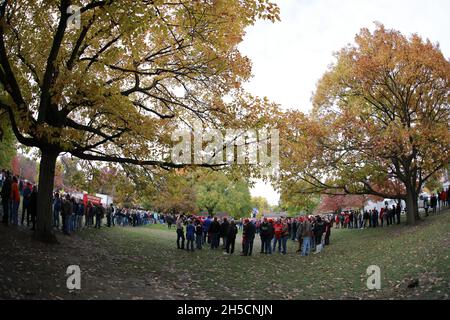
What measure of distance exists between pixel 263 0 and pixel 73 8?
570 centimetres

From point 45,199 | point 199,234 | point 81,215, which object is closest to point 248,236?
point 199,234

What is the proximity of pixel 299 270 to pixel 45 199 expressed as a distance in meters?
10.5

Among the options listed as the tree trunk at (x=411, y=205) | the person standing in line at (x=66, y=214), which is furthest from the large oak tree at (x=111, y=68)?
the tree trunk at (x=411, y=205)

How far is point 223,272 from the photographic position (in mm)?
15102

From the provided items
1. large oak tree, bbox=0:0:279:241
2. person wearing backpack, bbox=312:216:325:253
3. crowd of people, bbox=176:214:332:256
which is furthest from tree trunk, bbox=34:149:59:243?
person wearing backpack, bbox=312:216:325:253

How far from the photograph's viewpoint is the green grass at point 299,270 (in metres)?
11.0

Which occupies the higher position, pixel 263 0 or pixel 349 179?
pixel 263 0

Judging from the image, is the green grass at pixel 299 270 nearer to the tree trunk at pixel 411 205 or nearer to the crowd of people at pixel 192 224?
the crowd of people at pixel 192 224

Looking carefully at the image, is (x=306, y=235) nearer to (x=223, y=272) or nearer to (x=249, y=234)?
(x=249, y=234)

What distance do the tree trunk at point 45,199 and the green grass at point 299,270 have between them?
2.95 m

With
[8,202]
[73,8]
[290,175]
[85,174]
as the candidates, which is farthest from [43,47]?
[290,175]

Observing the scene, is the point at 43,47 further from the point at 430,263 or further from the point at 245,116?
the point at 430,263

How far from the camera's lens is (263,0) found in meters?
11.2
